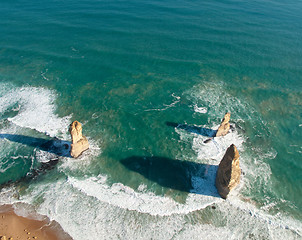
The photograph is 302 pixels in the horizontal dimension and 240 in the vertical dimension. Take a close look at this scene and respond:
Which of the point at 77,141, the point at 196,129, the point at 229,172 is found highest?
the point at 229,172

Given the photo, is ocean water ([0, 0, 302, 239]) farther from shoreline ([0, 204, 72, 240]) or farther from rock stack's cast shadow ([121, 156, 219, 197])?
shoreline ([0, 204, 72, 240])

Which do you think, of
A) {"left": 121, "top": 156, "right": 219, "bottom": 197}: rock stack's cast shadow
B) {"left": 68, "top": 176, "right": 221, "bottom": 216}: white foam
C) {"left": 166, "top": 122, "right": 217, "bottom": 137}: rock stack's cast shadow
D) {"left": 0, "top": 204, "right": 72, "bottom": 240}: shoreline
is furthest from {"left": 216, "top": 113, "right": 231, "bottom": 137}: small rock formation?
{"left": 0, "top": 204, "right": 72, "bottom": 240}: shoreline

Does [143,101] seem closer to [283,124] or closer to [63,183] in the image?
[63,183]

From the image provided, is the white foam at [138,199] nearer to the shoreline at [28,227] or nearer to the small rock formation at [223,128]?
the shoreline at [28,227]

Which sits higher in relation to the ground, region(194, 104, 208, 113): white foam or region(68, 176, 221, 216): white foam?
region(194, 104, 208, 113): white foam

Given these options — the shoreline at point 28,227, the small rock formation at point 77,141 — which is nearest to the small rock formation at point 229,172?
the shoreline at point 28,227

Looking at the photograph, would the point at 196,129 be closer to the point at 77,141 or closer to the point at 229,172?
the point at 229,172

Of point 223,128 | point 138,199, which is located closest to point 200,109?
point 223,128
